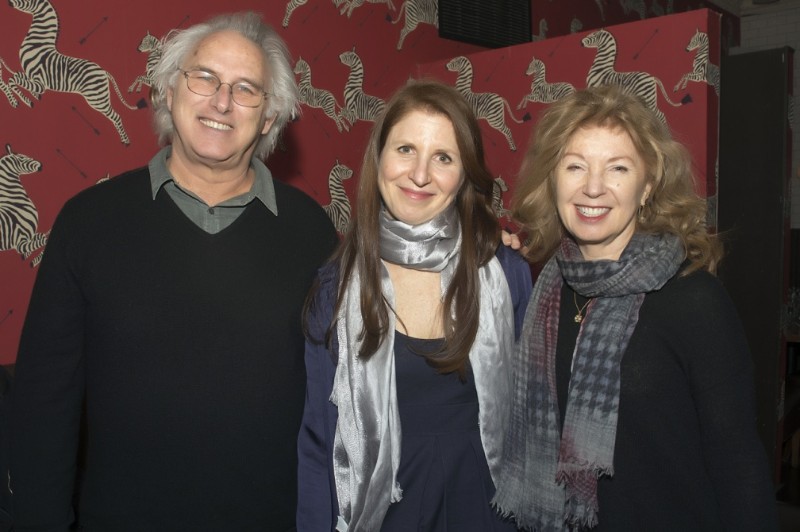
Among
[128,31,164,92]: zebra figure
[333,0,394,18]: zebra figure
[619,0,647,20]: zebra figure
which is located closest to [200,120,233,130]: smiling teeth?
[128,31,164,92]: zebra figure

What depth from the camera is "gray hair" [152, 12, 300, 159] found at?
1.84 metres

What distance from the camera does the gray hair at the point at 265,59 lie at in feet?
6.03

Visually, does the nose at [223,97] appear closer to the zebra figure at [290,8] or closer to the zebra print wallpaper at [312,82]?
the zebra print wallpaper at [312,82]

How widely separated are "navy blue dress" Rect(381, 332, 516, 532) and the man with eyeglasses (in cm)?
31

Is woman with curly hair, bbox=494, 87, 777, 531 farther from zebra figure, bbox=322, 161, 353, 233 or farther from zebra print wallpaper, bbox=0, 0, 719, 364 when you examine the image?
zebra figure, bbox=322, 161, 353, 233

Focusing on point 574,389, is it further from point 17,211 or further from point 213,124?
point 17,211

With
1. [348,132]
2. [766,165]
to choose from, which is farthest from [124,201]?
[766,165]

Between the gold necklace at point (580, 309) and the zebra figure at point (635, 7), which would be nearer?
the gold necklace at point (580, 309)

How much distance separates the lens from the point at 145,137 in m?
2.83

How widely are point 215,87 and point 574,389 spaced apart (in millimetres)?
1231

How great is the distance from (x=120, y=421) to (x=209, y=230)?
53 centimetres

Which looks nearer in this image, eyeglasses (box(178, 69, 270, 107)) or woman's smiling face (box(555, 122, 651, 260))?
woman's smiling face (box(555, 122, 651, 260))

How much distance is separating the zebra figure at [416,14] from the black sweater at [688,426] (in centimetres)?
304

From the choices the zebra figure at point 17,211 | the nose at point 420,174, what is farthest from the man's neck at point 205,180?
the zebra figure at point 17,211
